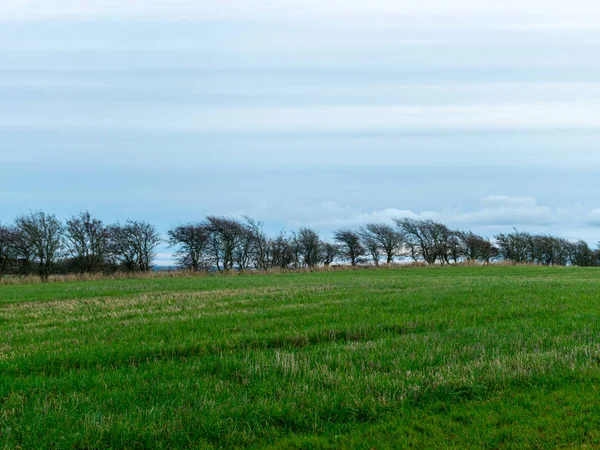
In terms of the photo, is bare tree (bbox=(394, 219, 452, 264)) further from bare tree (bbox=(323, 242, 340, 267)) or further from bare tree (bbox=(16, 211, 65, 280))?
bare tree (bbox=(16, 211, 65, 280))

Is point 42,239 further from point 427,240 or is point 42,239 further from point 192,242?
point 427,240

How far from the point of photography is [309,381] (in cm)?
790

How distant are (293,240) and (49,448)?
70.2m

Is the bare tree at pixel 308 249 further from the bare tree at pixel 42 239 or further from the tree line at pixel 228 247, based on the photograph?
the bare tree at pixel 42 239

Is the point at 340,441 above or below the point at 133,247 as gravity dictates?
below

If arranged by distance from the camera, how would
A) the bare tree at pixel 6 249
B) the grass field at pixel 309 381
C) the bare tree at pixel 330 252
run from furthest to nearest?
the bare tree at pixel 330 252
the bare tree at pixel 6 249
the grass field at pixel 309 381

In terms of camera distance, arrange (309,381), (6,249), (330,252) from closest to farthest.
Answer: (309,381) < (6,249) < (330,252)

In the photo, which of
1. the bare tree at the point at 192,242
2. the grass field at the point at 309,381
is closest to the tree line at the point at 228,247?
the bare tree at the point at 192,242

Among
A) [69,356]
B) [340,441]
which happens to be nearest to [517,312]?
[340,441]

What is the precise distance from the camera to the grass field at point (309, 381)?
614 centimetres

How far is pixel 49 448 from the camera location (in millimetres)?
5883

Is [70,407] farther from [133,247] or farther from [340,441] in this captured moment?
[133,247]

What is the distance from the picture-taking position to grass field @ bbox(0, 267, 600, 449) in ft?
20.1

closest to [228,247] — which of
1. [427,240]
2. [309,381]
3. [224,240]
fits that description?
[224,240]
